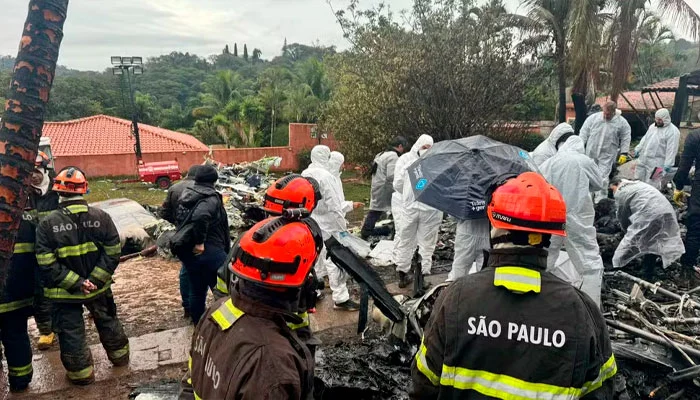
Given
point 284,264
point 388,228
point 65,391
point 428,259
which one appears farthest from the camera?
point 388,228

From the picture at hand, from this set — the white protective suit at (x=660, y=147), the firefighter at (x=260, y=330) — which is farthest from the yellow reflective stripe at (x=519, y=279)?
the white protective suit at (x=660, y=147)

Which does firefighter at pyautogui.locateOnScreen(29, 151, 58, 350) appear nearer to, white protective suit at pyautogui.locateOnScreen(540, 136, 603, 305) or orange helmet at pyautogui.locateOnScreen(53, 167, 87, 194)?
orange helmet at pyautogui.locateOnScreen(53, 167, 87, 194)

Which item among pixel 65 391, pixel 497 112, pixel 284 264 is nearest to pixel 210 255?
pixel 65 391

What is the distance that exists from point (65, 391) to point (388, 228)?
5.69 metres

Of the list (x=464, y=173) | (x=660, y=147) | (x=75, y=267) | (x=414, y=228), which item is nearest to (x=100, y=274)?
(x=75, y=267)

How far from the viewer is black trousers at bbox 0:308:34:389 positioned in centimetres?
355

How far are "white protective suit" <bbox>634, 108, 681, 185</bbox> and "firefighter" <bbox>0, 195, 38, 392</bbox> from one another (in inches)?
341

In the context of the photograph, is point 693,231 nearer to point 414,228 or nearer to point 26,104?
point 414,228

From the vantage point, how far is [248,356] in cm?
135

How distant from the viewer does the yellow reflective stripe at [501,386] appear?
5.15ft

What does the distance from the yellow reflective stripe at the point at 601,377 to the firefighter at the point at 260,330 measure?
1.02 metres

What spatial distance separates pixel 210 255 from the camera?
4.30 meters

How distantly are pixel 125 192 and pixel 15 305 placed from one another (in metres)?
13.2

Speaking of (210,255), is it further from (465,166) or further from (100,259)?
(465,166)
